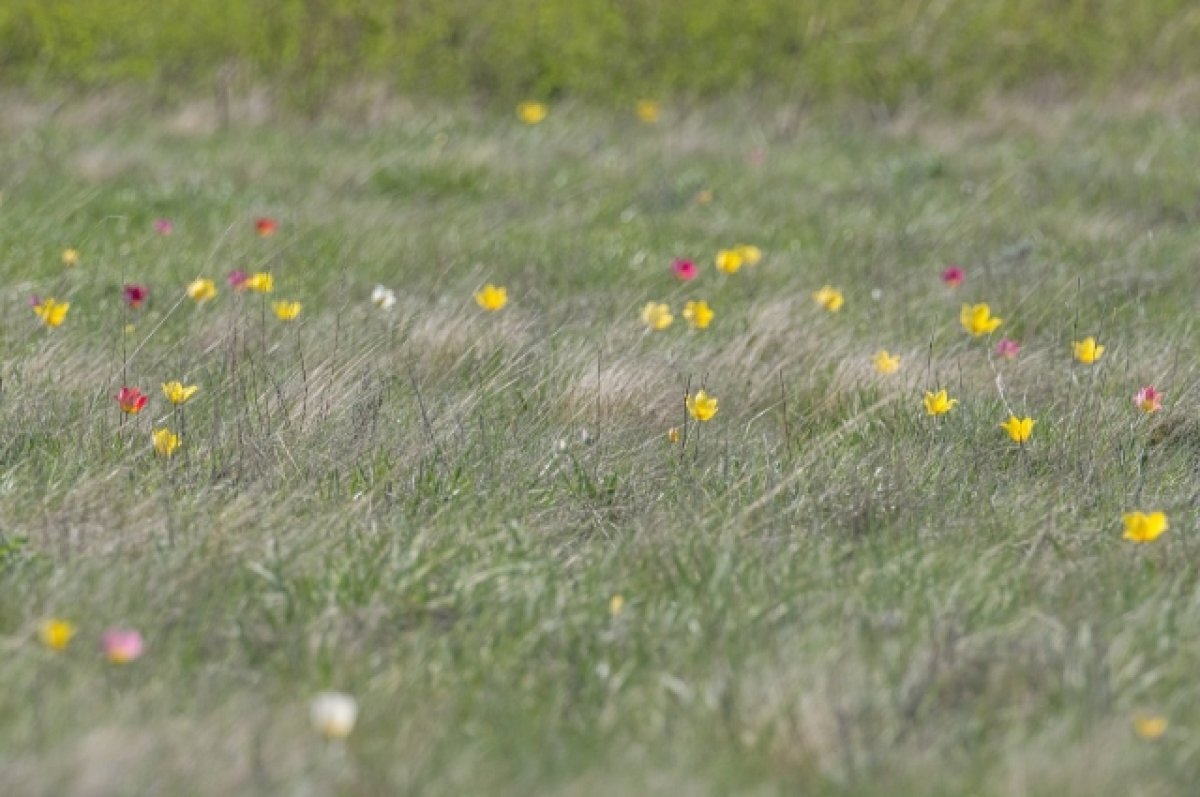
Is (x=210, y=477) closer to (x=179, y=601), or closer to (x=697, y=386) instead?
A: (x=179, y=601)

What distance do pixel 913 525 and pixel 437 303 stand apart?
7.60 ft

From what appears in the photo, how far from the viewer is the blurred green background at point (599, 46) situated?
1077cm

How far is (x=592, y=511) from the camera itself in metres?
3.73

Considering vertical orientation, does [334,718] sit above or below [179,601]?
above

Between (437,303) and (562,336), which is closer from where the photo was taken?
(562,336)

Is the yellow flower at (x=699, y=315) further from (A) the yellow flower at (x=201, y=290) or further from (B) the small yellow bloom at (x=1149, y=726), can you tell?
(B) the small yellow bloom at (x=1149, y=726)

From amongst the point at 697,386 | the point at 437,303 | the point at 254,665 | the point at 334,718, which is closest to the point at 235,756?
the point at 334,718

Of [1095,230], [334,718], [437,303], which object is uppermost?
[334,718]

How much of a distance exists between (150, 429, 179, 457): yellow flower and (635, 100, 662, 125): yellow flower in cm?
682

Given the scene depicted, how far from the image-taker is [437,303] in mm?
5621

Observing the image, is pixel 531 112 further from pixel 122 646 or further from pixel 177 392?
pixel 122 646

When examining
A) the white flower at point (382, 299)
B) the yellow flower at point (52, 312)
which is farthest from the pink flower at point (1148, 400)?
the yellow flower at point (52, 312)

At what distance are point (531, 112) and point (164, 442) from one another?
6139 millimetres

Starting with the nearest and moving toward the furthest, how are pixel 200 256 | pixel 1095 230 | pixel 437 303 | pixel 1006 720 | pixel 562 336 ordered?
pixel 1006 720 → pixel 562 336 → pixel 437 303 → pixel 200 256 → pixel 1095 230
